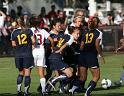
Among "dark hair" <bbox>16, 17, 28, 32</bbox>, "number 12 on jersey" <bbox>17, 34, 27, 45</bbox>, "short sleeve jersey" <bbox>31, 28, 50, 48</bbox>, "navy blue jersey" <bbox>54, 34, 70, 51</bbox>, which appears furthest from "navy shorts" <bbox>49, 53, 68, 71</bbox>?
"dark hair" <bbox>16, 17, 28, 32</bbox>

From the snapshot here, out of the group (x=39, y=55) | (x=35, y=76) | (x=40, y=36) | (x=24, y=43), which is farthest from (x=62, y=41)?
(x=35, y=76)

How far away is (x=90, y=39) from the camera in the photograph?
1645cm

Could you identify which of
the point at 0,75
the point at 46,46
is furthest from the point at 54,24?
the point at 0,75

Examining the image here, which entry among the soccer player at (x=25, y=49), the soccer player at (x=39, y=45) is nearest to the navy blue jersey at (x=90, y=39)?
the soccer player at (x=39, y=45)

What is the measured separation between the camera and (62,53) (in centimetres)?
1695

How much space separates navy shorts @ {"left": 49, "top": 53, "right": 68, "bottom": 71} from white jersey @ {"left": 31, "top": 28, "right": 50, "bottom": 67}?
0.81ft

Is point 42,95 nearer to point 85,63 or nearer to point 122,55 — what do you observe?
point 85,63

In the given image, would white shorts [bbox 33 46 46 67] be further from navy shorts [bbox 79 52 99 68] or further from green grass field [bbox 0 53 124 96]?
green grass field [bbox 0 53 124 96]

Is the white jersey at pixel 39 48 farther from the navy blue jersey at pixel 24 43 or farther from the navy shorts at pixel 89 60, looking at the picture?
the navy shorts at pixel 89 60

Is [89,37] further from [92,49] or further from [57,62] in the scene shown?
[57,62]

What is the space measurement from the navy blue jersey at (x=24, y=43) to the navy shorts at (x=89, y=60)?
4.30 ft

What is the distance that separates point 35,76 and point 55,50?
5.94m

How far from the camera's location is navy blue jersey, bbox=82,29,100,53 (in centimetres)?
1641

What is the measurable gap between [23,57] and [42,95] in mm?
1126
